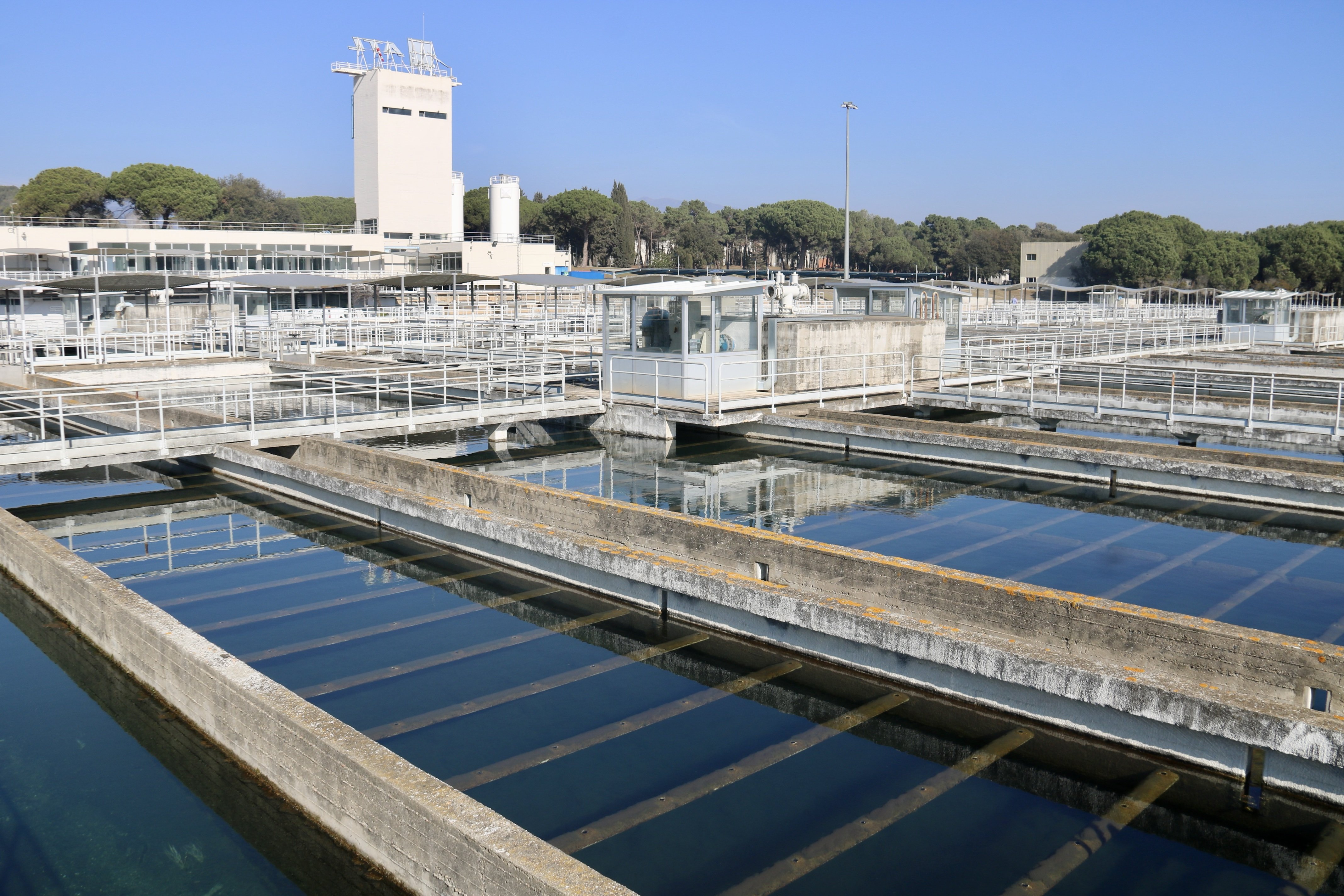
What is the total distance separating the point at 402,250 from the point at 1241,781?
307 ft

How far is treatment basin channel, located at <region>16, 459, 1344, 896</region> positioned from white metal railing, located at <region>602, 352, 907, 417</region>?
379 inches

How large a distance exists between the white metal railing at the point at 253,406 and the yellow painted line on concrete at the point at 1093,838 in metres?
13.9

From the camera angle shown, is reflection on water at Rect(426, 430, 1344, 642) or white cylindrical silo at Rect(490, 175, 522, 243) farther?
white cylindrical silo at Rect(490, 175, 522, 243)

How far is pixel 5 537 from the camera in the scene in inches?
481

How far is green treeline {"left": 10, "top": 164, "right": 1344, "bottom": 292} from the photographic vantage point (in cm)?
10631

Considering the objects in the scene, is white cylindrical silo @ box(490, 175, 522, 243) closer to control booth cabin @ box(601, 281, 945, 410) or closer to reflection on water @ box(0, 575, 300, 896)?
control booth cabin @ box(601, 281, 945, 410)

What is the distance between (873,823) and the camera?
6887mm

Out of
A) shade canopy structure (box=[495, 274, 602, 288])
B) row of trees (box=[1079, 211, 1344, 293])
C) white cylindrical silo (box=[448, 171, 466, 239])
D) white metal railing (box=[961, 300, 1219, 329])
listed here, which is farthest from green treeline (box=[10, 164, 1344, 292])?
shade canopy structure (box=[495, 274, 602, 288])

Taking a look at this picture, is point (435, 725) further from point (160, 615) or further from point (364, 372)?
point (364, 372)

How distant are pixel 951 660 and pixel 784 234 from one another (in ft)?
485

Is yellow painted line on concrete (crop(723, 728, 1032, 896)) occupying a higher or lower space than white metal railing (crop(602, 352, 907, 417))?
lower

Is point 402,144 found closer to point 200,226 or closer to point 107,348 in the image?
point 200,226


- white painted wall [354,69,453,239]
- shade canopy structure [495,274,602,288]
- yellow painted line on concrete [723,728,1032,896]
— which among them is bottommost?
yellow painted line on concrete [723,728,1032,896]

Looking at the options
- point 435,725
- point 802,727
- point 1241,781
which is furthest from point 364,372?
point 1241,781
